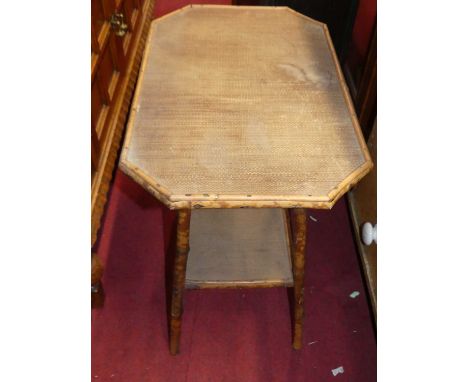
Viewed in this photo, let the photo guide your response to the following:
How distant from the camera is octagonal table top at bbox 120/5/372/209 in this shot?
3.20 ft

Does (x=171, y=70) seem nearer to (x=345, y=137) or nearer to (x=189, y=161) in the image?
(x=189, y=161)

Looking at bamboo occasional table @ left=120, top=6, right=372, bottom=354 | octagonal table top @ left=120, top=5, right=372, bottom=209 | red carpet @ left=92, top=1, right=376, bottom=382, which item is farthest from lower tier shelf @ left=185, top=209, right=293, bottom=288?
octagonal table top @ left=120, top=5, right=372, bottom=209

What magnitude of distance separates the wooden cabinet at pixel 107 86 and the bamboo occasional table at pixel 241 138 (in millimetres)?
372

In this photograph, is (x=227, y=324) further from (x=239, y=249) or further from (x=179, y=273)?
(x=179, y=273)

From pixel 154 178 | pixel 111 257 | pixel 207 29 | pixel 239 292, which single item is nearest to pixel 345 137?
pixel 154 178

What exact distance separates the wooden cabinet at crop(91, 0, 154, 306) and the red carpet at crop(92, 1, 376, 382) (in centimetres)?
15

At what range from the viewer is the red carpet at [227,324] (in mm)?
1465

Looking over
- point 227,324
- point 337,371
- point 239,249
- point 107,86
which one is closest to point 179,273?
point 239,249

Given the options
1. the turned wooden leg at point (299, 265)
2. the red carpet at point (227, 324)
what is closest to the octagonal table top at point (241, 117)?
the turned wooden leg at point (299, 265)

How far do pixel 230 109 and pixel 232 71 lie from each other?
0.54 ft

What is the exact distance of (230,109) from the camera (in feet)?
3.78

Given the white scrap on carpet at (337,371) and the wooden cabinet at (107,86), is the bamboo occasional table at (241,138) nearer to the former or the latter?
the white scrap on carpet at (337,371)

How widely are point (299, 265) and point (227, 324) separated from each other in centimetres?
43

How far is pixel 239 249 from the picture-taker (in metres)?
1.48
